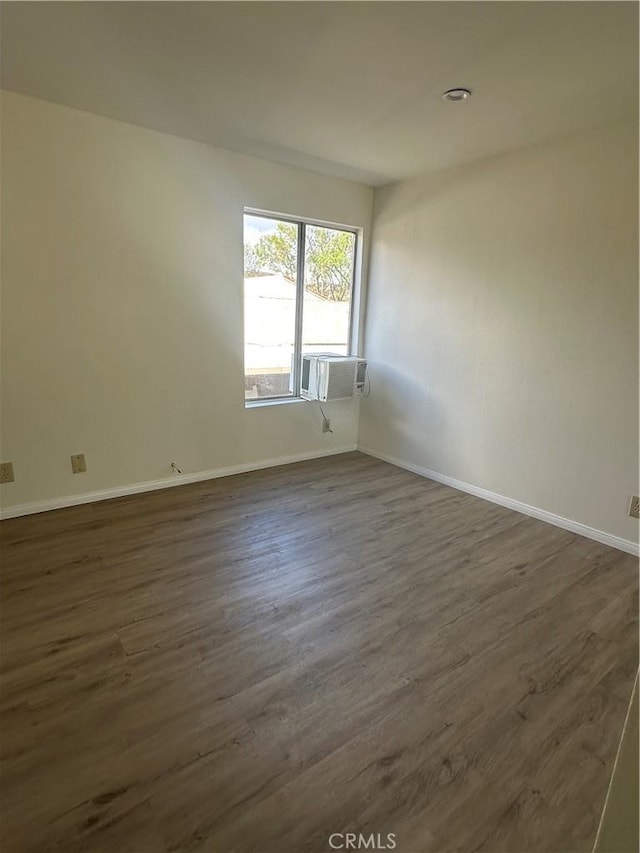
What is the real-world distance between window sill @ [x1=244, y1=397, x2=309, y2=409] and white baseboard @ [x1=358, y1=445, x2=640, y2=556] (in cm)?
97

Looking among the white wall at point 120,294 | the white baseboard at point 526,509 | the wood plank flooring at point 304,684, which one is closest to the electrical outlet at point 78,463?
the white wall at point 120,294

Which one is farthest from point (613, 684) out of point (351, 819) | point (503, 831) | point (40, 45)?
point (40, 45)

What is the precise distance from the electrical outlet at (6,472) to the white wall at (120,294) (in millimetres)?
41

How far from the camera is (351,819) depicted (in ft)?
4.06

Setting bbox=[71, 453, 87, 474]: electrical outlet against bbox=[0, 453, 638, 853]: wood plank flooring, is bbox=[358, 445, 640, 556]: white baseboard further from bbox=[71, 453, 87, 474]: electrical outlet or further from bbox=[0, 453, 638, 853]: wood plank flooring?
bbox=[71, 453, 87, 474]: electrical outlet

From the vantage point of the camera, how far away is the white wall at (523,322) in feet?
8.67

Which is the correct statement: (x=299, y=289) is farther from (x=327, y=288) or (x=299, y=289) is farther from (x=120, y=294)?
(x=120, y=294)

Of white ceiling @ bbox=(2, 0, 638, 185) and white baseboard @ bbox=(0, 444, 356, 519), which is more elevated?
white ceiling @ bbox=(2, 0, 638, 185)

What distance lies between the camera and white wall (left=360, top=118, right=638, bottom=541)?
8.67 feet

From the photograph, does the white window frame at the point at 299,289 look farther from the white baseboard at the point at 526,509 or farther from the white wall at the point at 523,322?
the white baseboard at the point at 526,509

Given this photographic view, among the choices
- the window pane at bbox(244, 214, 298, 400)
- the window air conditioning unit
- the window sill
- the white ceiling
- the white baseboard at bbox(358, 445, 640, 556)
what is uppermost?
the white ceiling

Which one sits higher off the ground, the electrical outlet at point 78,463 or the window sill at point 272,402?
the window sill at point 272,402

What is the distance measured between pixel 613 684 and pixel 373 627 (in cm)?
91

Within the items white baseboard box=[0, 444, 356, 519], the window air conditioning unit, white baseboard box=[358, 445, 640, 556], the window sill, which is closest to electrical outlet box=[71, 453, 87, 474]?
white baseboard box=[0, 444, 356, 519]
